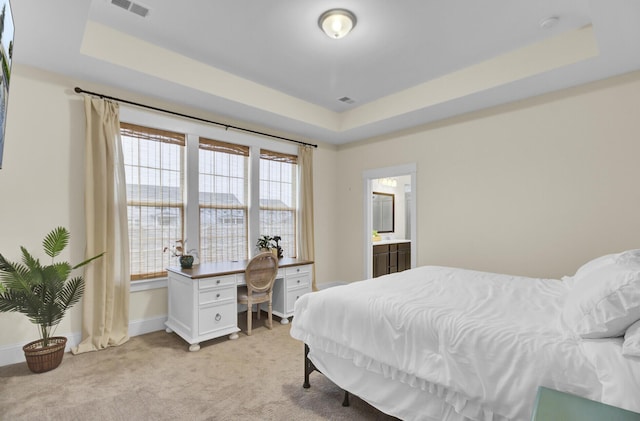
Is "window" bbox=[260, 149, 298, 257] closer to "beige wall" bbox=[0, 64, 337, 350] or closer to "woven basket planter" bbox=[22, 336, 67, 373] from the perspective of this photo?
"beige wall" bbox=[0, 64, 337, 350]

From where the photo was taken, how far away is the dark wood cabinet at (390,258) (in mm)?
5566

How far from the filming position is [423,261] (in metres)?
4.30

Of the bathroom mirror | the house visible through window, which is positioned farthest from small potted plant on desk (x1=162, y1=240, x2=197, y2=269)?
A: the bathroom mirror

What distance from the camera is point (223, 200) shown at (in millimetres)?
4148

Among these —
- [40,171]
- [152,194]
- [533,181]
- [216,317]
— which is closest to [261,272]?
[216,317]

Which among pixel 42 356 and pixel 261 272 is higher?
pixel 261 272

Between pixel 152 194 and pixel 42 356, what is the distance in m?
1.73

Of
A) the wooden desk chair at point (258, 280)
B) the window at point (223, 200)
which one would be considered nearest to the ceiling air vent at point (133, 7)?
the window at point (223, 200)

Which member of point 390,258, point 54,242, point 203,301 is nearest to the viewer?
point 54,242

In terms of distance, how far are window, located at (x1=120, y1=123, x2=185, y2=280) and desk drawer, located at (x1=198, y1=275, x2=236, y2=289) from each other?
0.79 meters

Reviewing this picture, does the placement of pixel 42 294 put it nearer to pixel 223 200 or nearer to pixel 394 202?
pixel 223 200

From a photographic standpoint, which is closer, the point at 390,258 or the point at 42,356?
the point at 42,356

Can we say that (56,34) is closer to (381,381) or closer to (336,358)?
(336,358)

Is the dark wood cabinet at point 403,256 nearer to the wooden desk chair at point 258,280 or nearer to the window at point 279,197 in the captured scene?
the window at point 279,197
